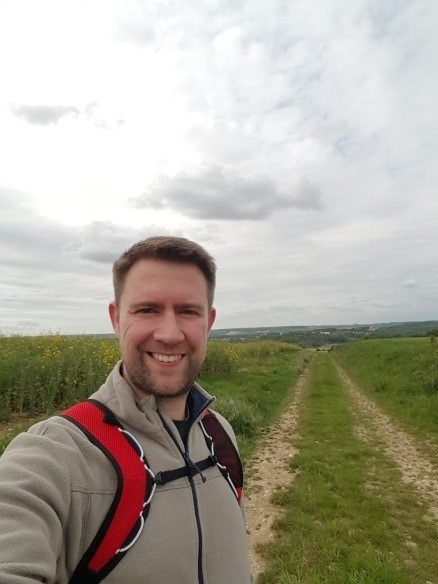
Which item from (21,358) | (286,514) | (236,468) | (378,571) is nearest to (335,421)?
(286,514)

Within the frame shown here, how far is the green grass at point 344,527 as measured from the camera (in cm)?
459

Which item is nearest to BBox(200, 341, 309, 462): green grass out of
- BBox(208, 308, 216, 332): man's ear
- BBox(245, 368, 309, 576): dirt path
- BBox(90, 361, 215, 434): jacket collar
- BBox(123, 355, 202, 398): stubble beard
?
BBox(245, 368, 309, 576): dirt path

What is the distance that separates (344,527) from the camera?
5609 millimetres

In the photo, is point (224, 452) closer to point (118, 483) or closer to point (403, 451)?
point (118, 483)

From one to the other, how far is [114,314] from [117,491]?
41.7 inches

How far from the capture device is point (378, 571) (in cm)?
454

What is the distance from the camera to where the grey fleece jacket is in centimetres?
126

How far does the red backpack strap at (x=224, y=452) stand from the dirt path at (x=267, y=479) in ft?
11.1

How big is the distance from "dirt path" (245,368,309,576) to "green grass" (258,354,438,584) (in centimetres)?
18

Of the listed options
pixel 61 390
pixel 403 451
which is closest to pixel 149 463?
pixel 403 451

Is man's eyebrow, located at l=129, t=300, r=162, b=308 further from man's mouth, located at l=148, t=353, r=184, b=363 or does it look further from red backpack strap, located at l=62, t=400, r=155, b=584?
red backpack strap, located at l=62, t=400, r=155, b=584

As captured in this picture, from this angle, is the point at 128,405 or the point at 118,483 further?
the point at 128,405

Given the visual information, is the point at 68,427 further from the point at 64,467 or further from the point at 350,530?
the point at 350,530

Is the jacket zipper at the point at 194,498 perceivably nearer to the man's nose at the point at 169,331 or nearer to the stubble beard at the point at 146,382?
the stubble beard at the point at 146,382
